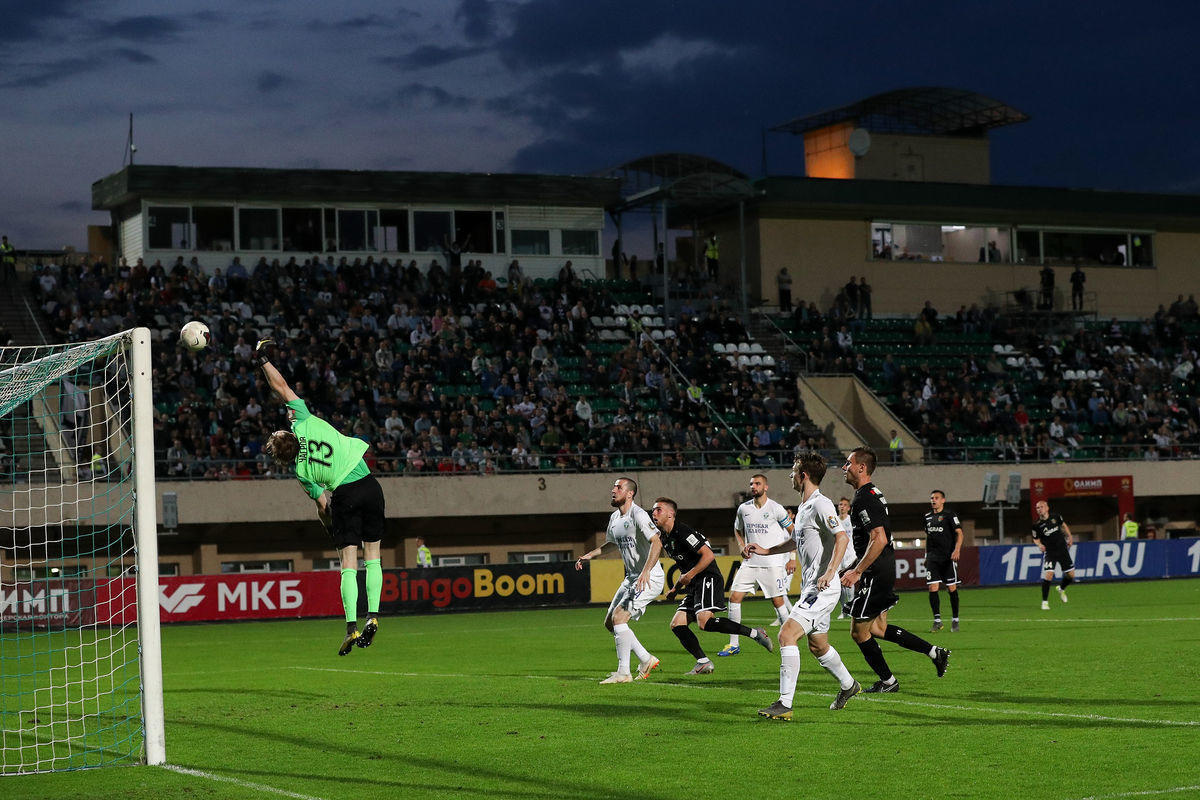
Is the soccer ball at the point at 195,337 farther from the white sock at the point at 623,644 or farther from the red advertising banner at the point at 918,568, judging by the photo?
the red advertising banner at the point at 918,568

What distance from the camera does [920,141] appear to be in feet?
192

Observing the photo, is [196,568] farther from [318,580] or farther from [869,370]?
[869,370]

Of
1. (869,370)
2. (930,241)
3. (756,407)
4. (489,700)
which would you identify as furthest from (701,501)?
(489,700)

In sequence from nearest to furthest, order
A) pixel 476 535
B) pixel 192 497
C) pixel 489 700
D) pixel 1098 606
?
pixel 489 700 → pixel 1098 606 → pixel 192 497 → pixel 476 535

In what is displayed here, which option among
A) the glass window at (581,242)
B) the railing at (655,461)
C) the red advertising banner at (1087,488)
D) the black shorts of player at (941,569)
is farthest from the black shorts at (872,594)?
the glass window at (581,242)

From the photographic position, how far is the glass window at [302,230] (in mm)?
47781

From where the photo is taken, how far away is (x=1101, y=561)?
3984 cm

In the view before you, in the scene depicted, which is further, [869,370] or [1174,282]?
[1174,282]

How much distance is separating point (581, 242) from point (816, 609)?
133 feet

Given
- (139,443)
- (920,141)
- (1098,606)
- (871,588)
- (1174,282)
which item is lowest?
(1098,606)

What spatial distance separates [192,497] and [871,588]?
24955 millimetres

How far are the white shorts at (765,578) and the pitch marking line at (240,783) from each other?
1007 centimetres

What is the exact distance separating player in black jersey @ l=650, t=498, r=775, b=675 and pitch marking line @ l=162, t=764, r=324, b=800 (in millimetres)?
7514

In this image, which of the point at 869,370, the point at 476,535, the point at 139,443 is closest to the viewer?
the point at 139,443
